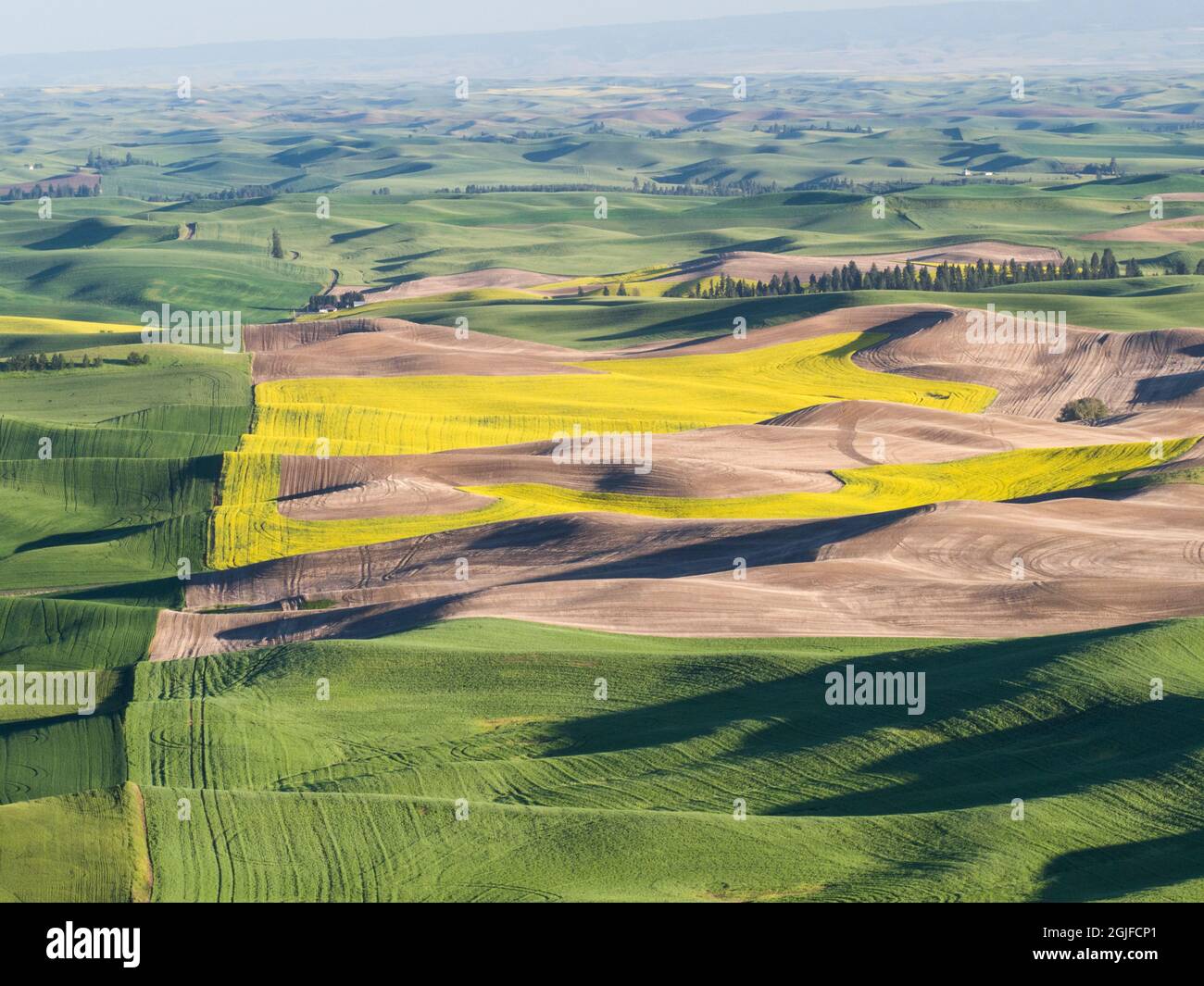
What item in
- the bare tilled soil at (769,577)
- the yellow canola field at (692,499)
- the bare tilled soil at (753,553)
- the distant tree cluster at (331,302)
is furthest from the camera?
the distant tree cluster at (331,302)

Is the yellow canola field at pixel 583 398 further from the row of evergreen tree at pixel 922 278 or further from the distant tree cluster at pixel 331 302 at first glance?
the distant tree cluster at pixel 331 302

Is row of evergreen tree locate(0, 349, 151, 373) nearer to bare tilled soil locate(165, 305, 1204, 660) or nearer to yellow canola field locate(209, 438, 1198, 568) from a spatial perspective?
yellow canola field locate(209, 438, 1198, 568)

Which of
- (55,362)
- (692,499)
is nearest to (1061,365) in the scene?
(692,499)

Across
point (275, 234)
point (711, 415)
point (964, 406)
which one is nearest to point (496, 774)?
point (711, 415)

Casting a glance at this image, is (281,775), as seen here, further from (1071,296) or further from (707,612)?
(1071,296)

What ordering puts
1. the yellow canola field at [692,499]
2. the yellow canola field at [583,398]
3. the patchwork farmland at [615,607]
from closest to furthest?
the patchwork farmland at [615,607] → the yellow canola field at [692,499] → the yellow canola field at [583,398]

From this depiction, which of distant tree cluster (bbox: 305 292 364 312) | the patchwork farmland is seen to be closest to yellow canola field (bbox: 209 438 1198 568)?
the patchwork farmland

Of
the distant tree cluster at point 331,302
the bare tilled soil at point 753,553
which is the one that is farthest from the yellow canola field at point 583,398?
the distant tree cluster at point 331,302
